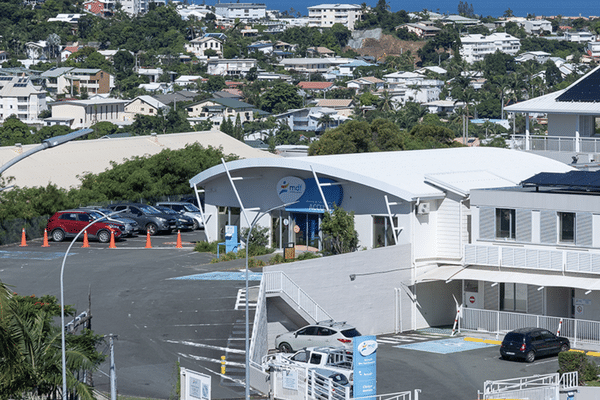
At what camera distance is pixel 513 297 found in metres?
40.2

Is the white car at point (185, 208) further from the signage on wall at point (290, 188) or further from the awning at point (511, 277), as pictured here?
the awning at point (511, 277)

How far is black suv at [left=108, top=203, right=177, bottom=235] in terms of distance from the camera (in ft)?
176

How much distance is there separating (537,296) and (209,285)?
506 inches

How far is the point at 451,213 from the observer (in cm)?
4191

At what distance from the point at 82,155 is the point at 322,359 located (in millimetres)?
44781

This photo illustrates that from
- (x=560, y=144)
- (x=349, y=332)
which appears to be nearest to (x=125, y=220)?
(x=349, y=332)

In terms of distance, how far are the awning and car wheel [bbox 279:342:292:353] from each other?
8643 millimetres

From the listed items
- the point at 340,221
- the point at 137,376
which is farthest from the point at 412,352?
the point at 137,376

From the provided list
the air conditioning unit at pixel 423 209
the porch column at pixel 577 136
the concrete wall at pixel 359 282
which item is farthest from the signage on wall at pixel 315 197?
the porch column at pixel 577 136

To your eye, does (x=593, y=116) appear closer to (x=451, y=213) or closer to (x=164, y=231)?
(x=451, y=213)

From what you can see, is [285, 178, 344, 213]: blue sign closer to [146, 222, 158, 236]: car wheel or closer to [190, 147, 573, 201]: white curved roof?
[190, 147, 573, 201]: white curved roof

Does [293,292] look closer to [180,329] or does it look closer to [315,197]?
[180,329]

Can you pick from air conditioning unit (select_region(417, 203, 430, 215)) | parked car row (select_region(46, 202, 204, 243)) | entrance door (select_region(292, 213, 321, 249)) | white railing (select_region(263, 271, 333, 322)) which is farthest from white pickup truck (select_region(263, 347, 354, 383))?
parked car row (select_region(46, 202, 204, 243))

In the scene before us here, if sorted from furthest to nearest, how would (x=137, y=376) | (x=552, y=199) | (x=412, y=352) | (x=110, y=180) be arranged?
(x=110, y=180)
(x=552, y=199)
(x=412, y=352)
(x=137, y=376)
